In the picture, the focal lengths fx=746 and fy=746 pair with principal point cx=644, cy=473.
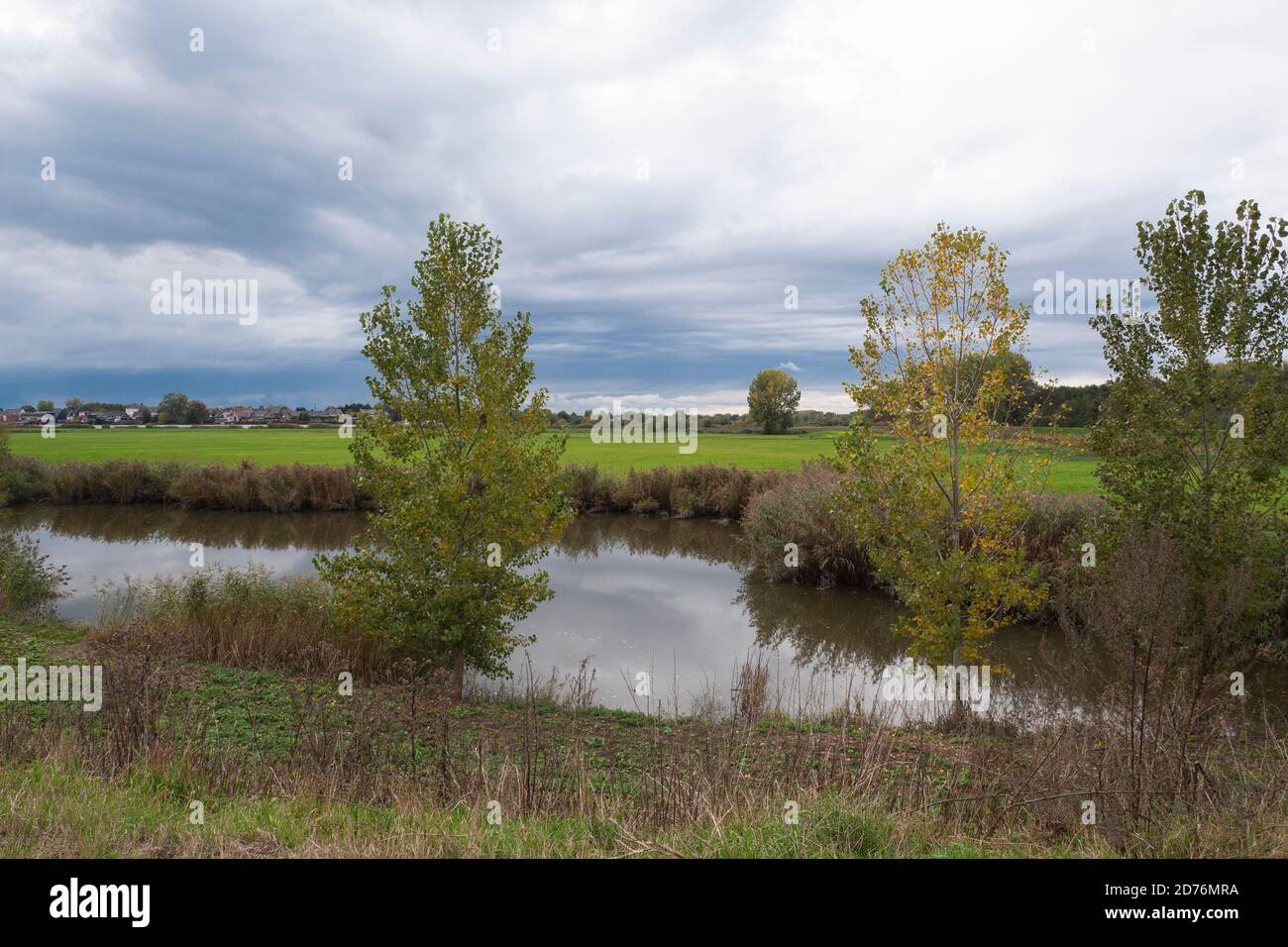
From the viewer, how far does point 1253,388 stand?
37.9 ft

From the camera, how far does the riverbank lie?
15.5 ft

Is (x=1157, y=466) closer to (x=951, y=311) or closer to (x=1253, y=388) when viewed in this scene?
(x=1253, y=388)

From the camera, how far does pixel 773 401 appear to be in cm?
9619

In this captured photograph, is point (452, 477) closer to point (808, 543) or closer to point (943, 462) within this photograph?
point (943, 462)

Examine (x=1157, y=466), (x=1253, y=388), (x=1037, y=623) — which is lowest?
(x=1037, y=623)

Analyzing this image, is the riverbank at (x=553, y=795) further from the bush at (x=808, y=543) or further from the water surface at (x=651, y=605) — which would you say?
the bush at (x=808, y=543)

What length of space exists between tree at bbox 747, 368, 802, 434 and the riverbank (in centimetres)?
8633

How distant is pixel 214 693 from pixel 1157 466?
1481cm

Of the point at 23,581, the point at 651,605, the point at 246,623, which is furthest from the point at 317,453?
the point at 246,623

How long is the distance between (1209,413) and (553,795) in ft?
39.6

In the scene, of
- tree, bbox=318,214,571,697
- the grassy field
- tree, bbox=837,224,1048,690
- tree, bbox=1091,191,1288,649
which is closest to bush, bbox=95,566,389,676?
tree, bbox=318,214,571,697

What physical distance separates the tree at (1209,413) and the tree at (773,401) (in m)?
81.1

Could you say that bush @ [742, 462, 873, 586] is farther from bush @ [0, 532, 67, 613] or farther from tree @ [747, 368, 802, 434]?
tree @ [747, 368, 802, 434]
